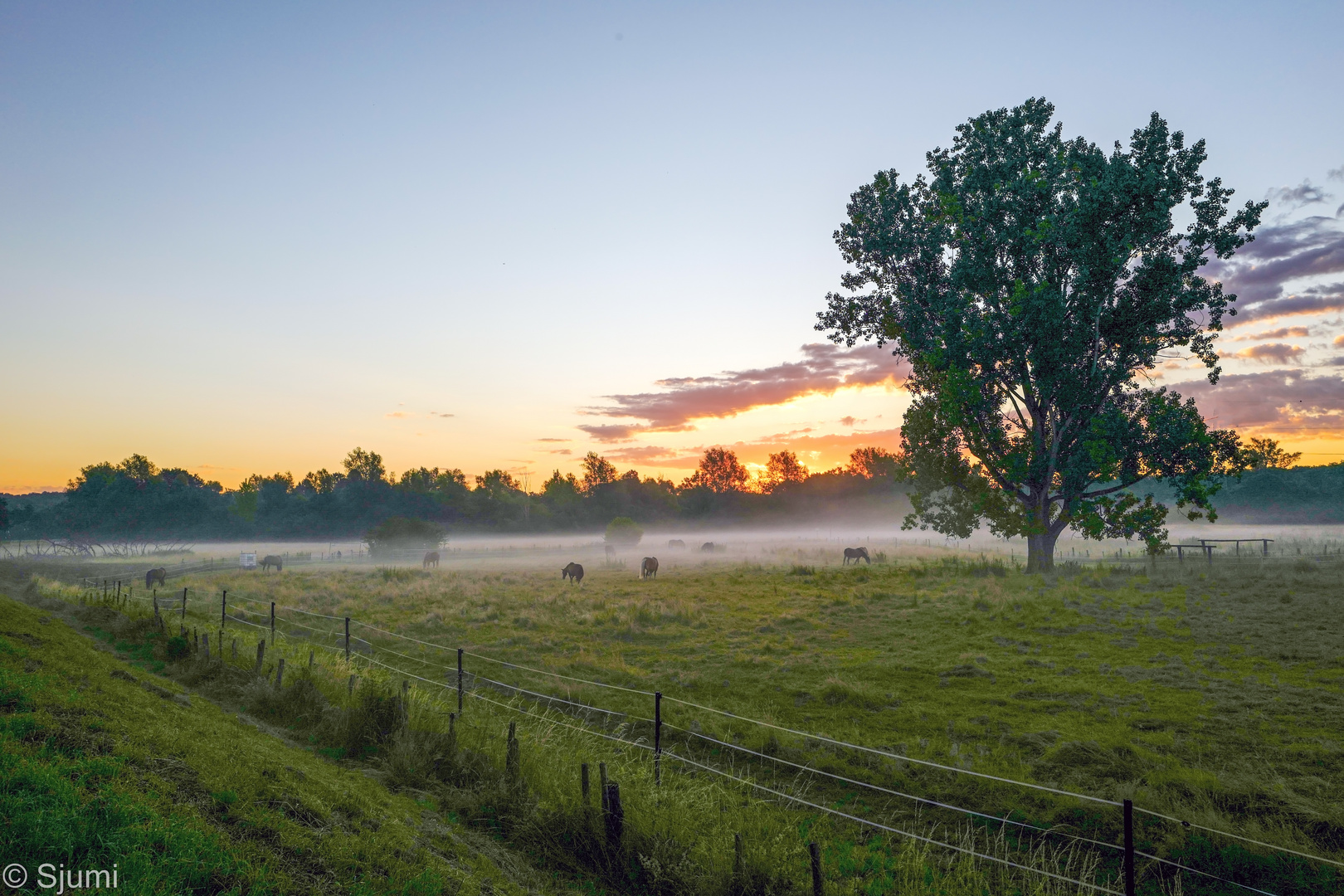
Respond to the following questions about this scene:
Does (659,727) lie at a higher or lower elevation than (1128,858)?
lower

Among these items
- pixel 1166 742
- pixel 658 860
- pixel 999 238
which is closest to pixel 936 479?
pixel 999 238

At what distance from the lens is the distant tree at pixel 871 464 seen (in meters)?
154

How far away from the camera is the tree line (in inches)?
4564

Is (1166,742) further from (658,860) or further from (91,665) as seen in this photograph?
(91,665)

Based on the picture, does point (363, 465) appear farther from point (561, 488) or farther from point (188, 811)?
point (188, 811)

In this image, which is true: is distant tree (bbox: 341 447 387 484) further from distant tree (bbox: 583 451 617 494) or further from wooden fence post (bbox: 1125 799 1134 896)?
wooden fence post (bbox: 1125 799 1134 896)

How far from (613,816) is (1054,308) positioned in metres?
28.9

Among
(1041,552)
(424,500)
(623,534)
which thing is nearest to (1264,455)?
(1041,552)

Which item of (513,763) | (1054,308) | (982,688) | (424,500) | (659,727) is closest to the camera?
(513,763)

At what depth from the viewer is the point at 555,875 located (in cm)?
780

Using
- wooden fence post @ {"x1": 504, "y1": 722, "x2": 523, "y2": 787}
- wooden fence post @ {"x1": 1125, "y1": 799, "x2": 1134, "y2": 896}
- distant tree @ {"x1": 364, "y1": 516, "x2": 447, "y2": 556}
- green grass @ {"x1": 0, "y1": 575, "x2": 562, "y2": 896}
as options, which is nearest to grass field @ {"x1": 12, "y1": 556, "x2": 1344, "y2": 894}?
wooden fence post @ {"x1": 504, "y1": 722, "x2": 523, "y2": 787}

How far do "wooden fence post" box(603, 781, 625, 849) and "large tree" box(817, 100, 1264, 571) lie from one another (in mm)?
26557

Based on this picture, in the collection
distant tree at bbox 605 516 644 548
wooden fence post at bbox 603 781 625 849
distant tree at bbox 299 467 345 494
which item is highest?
distant tree at bbox 299 467 345 494

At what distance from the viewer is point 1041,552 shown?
3388 centimetres
